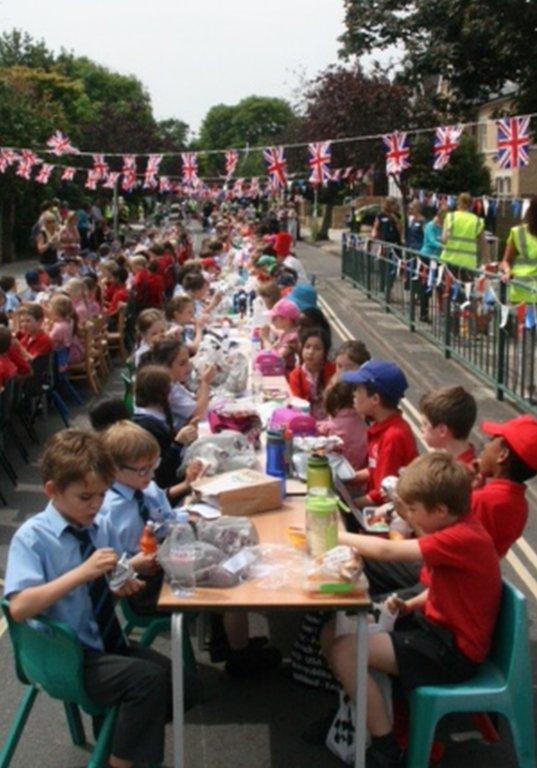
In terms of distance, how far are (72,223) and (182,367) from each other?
16063 mm

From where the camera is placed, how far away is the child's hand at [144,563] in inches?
172

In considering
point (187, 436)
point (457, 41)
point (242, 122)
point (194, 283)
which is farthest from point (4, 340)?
point (242, 122)

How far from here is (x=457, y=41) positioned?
30.7 metres

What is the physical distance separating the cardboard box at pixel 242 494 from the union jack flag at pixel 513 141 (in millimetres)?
12937

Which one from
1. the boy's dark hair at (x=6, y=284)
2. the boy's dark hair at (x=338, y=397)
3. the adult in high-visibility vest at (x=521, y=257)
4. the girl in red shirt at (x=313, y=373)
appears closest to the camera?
the boy's dark hair at (x=338, y=397)

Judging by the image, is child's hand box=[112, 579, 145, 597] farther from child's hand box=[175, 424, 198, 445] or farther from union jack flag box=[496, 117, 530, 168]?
union jack flag box=[496, 117, 530, 168]

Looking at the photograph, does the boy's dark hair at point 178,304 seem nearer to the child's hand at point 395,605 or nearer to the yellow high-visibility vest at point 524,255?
the yellow high-visibility vest at point 524,255

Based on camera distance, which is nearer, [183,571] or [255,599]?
[255,599]

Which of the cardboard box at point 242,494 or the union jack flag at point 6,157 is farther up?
the union jack flag at point 6,157

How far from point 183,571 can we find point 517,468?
4.80 feet

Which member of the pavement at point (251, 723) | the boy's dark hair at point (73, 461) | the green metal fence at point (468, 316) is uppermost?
the boy's dark hair at point (73, 461)

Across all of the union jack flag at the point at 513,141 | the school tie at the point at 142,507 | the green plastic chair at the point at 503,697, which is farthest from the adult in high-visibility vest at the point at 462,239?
the green plastic chair at the point at 503,697

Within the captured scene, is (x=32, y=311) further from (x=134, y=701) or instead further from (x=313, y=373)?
(x=134, y=701)

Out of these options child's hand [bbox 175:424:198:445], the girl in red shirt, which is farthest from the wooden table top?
the girl in red shirt
